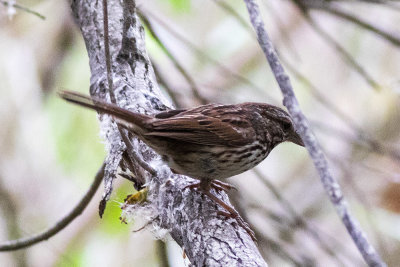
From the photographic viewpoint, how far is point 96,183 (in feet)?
10.2

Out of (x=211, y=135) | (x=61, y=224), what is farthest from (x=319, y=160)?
(x=61, y=224)

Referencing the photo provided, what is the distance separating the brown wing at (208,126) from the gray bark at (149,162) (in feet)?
0.53

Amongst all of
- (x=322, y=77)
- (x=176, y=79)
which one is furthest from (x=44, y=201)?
(x=322, y=77)

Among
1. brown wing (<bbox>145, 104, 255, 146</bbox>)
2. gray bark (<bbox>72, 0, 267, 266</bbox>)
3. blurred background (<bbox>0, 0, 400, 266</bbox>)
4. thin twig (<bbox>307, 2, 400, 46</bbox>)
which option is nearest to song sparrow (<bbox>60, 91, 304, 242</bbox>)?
brown wing (<bbox>145, 104, 255, 146</bbox>)

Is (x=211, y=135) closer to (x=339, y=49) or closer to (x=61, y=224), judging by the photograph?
(x=61, y=224)

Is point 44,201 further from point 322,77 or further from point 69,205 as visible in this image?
point 322,77

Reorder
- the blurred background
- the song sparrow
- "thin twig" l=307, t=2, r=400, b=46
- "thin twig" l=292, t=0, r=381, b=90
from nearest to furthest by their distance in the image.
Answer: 1. the song sparrow
2. "thin twig" l=307, t=2, r=400, b=46
3. "thin twig" l=292, t=0, r=381, b=90
4. the blurred background

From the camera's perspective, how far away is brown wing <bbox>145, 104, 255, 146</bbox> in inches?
109

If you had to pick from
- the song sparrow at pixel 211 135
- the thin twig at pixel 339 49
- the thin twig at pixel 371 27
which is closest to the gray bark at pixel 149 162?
the song sparrow at pixel 211 135

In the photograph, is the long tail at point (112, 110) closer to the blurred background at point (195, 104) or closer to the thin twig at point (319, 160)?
the thin twig at point (319, 160)

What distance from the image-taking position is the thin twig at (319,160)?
1.30 m

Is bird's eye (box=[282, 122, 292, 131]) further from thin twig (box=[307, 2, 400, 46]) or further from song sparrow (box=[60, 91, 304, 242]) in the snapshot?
thin twig (box=[307, 2, 400, 46])

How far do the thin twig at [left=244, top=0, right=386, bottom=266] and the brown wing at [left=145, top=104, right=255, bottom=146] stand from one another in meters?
1.11

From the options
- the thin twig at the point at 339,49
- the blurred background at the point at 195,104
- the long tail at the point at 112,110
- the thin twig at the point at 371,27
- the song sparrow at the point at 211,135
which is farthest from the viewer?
the blurred background at the point at 195,104
